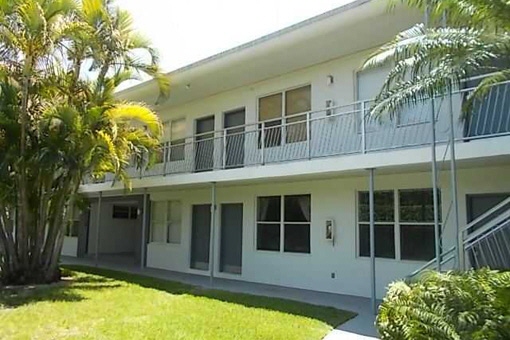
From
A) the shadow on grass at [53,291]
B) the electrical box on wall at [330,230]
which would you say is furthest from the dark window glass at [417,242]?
the shadow on grass at [53,291]

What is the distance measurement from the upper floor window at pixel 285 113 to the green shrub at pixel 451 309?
7.68 meters

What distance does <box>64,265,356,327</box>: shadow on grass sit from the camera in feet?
31.0

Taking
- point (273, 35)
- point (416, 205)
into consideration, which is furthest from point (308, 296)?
point (273, 35)

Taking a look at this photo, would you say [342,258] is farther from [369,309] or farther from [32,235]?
[32,235]

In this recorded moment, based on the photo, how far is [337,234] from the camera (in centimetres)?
1273

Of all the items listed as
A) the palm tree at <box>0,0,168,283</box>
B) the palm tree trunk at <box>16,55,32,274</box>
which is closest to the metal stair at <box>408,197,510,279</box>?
the palm tree at <box>0,0,168,283</box>

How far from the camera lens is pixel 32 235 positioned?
1356 centimetres

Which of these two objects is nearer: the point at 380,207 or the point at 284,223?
the point at 380,207

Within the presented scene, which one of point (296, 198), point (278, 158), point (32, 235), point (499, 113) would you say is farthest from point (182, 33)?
point (499, 113)

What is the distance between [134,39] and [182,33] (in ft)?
7.95

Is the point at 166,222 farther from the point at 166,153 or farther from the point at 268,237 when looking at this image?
the point at 268,237

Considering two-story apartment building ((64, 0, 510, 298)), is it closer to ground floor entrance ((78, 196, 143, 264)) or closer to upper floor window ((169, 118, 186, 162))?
upper floor window ((169, 118, 186, 162))

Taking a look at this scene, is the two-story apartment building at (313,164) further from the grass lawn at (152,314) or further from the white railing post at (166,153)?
the grass lawn at (152,314)

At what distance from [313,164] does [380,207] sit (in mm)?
2187
